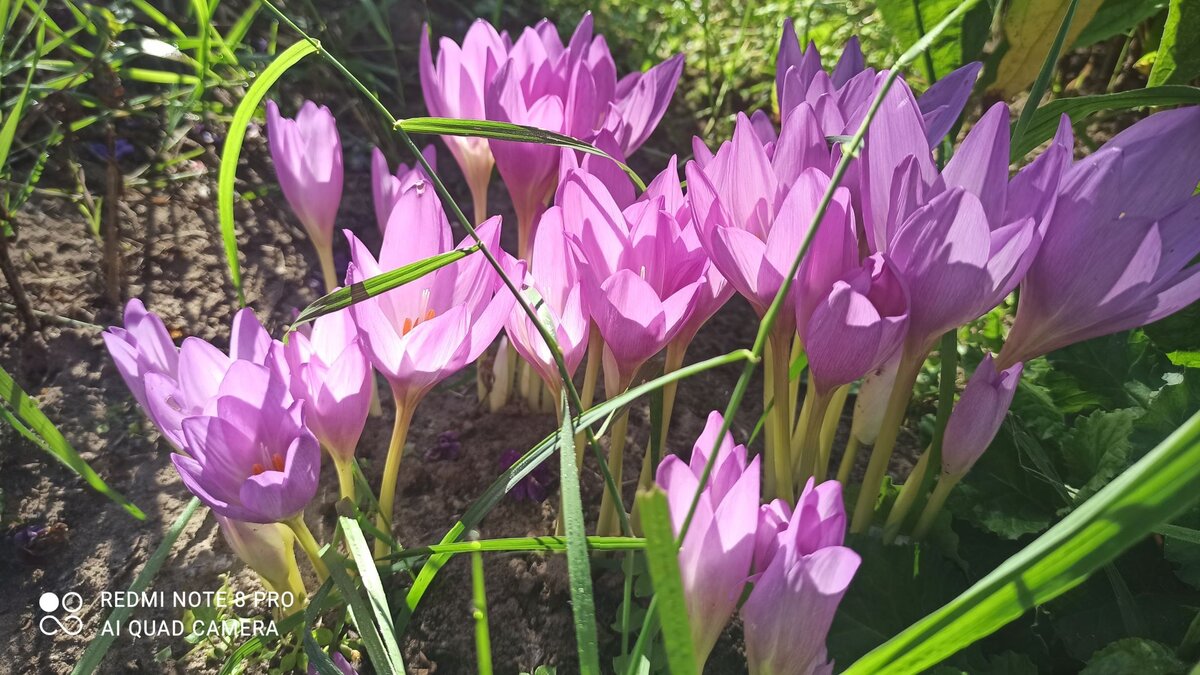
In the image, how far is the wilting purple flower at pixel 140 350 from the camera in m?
0.82

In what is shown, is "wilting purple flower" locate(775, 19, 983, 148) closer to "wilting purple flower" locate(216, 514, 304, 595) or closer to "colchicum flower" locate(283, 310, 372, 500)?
"colchicum flower" locate(283, 310, 372, 500)

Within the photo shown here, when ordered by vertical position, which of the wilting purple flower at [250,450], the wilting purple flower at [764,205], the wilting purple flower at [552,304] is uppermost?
the wilting purple flower at [764,205]

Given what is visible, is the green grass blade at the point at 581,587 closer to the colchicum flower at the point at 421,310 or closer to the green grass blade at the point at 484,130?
the colchicum flower at the point at 421,310

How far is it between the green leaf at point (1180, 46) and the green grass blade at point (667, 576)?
1.16m

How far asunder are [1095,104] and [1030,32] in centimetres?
58

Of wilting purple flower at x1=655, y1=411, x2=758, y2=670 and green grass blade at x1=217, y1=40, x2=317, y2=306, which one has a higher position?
green grass blade at x1=217, y1=40, x2=317, y2=306

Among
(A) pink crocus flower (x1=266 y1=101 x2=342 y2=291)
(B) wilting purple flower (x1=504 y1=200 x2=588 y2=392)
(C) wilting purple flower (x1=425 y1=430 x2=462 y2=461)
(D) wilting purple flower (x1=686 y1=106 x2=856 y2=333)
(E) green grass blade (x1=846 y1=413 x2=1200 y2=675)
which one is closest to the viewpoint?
(E) green grass blade (x1=846 y1=413 x2=1200 y2=675)

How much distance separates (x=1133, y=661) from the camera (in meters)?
0.77

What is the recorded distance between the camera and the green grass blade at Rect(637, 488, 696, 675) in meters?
0.51

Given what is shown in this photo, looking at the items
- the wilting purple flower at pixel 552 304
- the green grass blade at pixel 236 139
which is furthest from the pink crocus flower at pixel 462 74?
the wilting purple flower at pixel 552 304

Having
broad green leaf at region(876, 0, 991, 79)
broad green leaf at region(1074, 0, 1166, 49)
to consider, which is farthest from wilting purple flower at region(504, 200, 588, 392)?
broad green leaf at region(1074, 0, 1166, 49)

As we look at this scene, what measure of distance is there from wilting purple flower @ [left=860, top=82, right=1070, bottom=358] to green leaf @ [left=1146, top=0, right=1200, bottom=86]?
669 millimetres

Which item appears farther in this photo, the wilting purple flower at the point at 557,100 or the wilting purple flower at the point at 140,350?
the wilting purple flower at the point at 557,100

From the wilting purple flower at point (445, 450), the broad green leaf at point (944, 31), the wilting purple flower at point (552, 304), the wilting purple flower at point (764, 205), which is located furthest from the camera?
the broad green leaf at point (944, 31)
